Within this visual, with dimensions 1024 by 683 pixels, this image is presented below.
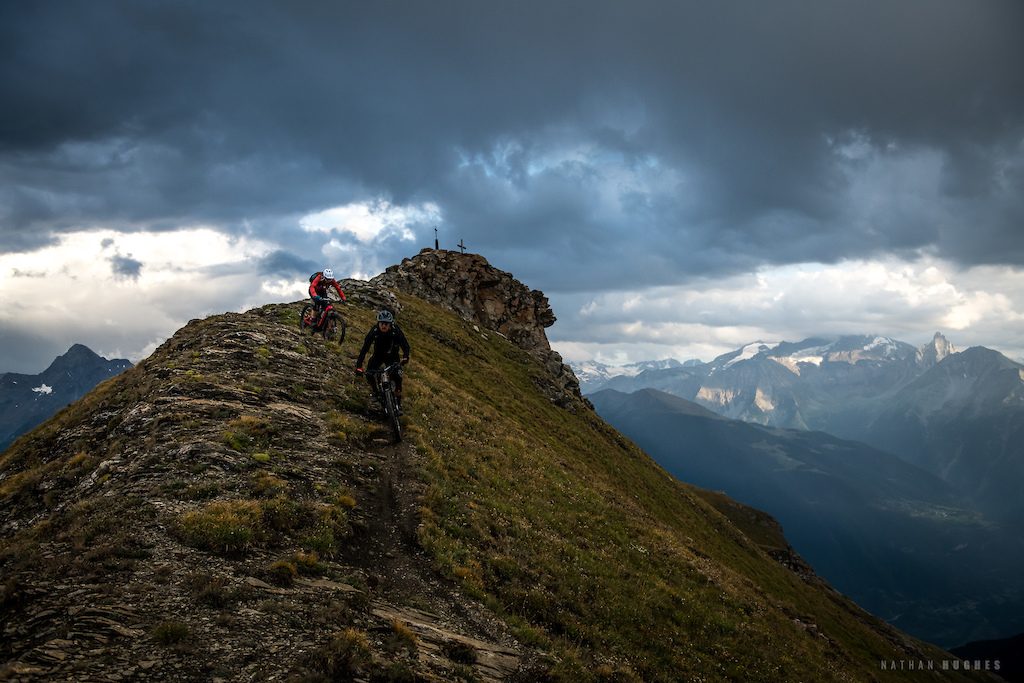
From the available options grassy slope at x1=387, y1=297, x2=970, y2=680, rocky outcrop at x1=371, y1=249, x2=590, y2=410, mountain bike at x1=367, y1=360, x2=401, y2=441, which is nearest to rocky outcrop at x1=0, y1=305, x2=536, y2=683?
mountain bike at x1=367, y1=360, x2=401, y2=441

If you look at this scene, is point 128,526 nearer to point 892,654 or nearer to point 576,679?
point 576,679

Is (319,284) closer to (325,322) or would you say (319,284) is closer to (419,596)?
(325,322)

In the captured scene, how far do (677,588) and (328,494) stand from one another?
12.6 meters

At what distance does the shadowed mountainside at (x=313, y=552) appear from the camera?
712 centimetres

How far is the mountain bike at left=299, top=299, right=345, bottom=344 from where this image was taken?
27391 mm

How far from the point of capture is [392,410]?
18750 mm

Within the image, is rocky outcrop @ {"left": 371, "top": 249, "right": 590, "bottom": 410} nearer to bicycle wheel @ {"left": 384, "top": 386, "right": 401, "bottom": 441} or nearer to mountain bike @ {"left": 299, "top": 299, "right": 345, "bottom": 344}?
mountain bike @ {"left": 299, "top": 299, "right": 345, "bottom": 344}

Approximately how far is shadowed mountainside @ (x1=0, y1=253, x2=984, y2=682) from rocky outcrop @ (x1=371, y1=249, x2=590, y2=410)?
158 feet

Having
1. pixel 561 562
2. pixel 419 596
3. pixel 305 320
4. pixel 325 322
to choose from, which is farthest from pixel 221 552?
pixel 305 320

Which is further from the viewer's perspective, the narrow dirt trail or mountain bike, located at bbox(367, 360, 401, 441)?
mountain bike, located at bbox(367, 360, 401, 441)

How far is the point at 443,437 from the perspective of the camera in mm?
20688

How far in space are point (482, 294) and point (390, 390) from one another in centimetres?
6540

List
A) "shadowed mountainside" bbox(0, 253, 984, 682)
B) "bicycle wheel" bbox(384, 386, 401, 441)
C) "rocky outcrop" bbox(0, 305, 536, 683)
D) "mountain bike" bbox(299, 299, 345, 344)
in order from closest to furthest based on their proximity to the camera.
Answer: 1. "rocky outcrop" bbox(0, 305, 536, 683)
2. "shadowed mountainside" bbox(0, 253, 984, 682)
3. "bicycle wheel" bbox(384, 386, 401, 441)
4. "mountain bike" bbox(299, 299, 345, 344)

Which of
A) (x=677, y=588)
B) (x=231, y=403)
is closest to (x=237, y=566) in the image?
(x=231, y=403)
